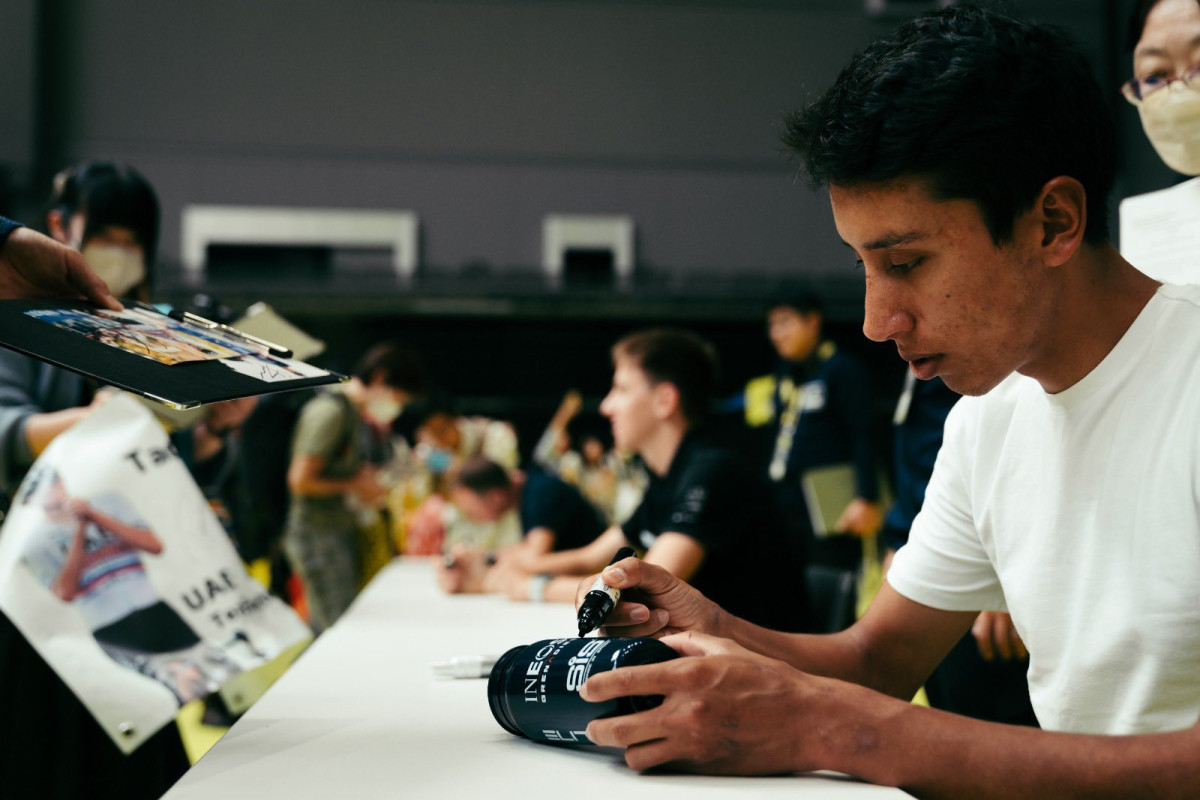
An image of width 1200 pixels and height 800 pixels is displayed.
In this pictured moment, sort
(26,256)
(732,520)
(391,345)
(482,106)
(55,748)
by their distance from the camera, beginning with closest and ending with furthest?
(26,256), (55,748), (732,520), (391,345), (482,106)

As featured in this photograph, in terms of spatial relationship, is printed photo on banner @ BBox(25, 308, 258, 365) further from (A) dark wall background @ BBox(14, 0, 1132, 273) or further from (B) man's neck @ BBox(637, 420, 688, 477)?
(A) dark wall background @ BBox(14, 0, 1132, 273)

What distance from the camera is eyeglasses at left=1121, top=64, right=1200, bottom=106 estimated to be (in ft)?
4.24

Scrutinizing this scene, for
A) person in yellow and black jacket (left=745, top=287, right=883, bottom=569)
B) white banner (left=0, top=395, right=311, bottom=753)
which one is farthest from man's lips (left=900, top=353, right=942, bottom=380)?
person in yellow and black jacket (left=745, top=287, right=883, bottom=569)

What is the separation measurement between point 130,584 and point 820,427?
8.70ft

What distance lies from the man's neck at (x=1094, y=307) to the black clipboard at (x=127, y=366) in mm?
678

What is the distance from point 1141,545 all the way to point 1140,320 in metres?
0.19

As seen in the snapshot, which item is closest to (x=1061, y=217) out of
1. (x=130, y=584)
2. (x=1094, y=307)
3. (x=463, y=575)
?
(x=1094, y=307)

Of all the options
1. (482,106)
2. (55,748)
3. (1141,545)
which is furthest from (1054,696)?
(482,106)

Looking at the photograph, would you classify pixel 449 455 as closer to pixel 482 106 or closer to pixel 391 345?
pixel 391 345

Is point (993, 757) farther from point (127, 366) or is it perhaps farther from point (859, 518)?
point (859, 518)

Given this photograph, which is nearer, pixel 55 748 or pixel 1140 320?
pixel 1140 320

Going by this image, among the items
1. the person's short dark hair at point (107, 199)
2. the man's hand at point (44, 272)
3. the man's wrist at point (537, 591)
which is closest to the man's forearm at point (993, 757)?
the man's hand at point (44, 272)

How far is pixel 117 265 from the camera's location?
5.73 feet

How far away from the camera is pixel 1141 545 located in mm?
871
